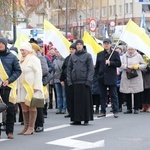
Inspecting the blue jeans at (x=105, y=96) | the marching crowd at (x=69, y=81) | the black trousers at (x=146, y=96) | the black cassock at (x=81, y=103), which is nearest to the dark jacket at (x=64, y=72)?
the marching crowd at (x=69, y=81)

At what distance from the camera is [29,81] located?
1377 centimetres

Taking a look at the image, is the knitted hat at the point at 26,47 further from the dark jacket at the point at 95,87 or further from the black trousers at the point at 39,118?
the dark jacket at the point at 95,87

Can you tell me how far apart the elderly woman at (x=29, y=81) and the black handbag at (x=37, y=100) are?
0.05 metres

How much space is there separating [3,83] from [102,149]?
2.27m

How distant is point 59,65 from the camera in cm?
1847

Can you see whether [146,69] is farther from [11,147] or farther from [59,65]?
[11,147]

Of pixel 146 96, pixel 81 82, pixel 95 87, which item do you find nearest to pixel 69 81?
pixel 81 82

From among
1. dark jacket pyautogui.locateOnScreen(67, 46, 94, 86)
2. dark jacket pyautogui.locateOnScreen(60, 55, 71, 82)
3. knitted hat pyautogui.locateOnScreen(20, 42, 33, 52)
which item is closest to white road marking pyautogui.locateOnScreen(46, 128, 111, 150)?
knitted hat pyautogui.locateOnScreen(20, 42, 33, 52)

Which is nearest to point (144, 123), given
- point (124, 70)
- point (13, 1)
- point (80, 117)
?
point (80, 117)

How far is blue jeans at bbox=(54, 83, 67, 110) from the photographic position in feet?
60.5

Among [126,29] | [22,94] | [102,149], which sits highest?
[126,29]

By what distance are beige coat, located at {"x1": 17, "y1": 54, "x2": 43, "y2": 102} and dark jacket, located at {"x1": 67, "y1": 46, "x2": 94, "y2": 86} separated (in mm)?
1739

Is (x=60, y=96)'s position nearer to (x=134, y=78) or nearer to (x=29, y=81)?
(x=134, y=78)

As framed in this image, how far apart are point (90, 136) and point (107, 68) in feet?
12.0
